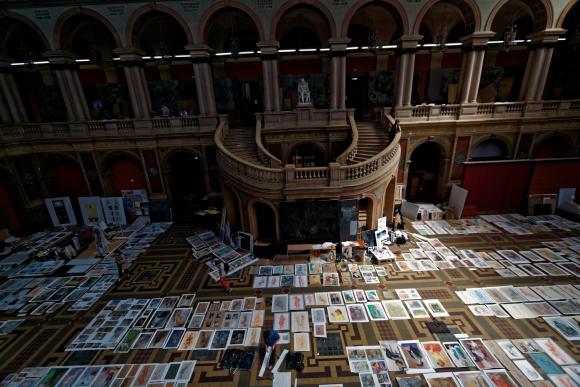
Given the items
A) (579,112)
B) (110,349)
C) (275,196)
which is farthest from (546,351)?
(579,112)

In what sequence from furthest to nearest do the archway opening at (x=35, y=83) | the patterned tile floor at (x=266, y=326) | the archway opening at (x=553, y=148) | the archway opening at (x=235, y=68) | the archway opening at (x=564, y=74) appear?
the archway opening at (x=235, y=68) → the archway opening at (x=564, y=74) → the archway opening at (x=35, y=83) → the archway opening at (x=553, y=148) → the patterned tile floor at (x=266, y=326)

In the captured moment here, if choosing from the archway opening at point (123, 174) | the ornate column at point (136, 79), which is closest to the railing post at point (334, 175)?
the ornate column at point (136, 79)

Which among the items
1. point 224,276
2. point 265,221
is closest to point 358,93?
point 265,221

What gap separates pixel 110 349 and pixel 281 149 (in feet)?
41.4

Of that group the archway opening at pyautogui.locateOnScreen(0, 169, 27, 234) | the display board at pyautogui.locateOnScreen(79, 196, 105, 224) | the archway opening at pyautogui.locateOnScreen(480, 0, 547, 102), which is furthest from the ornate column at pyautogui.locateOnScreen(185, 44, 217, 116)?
the archway opening at pyautogui.locateOnScreen(480, 0, 547, 102)

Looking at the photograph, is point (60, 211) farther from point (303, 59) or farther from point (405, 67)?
point (405, 67)

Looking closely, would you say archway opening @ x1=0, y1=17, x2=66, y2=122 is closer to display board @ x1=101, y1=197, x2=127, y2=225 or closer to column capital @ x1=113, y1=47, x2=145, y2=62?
column capital @ x1=113, y1=47, x2=145, y2=62

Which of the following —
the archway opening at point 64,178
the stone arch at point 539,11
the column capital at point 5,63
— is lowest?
the archway opening at point 64,178

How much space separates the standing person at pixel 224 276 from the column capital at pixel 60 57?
1574cm

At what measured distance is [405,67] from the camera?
16.6 metres

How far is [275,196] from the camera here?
12781mm

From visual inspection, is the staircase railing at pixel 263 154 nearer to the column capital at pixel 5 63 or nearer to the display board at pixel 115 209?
the display board at pixel 115 209

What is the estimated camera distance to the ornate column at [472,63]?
15.8 m

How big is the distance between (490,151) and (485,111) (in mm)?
2849
